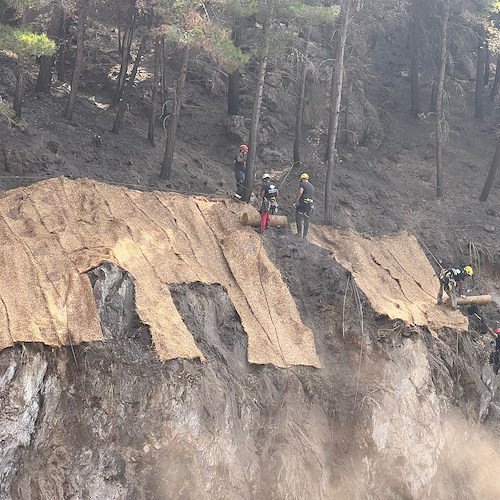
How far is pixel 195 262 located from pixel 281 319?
2.51 metres

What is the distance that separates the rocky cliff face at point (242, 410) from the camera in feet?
30.7

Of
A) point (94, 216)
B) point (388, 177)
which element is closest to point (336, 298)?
point (94, 216)

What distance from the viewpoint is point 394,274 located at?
16.9 meters

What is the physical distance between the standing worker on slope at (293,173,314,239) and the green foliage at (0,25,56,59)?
25.1ft

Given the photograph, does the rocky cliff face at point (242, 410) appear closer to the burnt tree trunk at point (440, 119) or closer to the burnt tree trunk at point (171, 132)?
the burnt tree trunk at point (171, 132)

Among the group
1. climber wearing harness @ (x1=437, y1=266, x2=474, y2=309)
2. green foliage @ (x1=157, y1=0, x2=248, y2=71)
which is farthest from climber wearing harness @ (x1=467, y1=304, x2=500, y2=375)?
green foliage @ (x1=157, y1=0, x2=248, y2=71)

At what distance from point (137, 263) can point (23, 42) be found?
22.6 feet

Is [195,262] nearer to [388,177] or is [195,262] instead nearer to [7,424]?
[7,424]

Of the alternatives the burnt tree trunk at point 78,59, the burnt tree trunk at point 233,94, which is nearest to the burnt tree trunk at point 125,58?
the burnt tree trunk at point 78,59

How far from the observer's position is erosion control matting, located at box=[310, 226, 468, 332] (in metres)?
15.1

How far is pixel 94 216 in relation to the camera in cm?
1310

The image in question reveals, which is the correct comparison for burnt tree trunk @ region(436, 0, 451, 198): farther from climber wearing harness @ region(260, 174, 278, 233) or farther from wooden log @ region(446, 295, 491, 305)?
climber wearing harness @ region(260, 174, 278, 233)

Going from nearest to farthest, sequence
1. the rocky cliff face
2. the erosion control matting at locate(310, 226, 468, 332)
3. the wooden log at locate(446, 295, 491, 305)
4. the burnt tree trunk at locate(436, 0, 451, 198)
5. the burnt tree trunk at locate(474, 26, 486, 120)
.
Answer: the rocky cliff face
the erosion control matting at locate(310, 226, 468, 332)
the wooden log at locate(446, 295, 491, 305)
the burnt tree trunk at locate(436, 0, 451, 198)
the burnt tree trunk at locate(474, 26, 486, 120)

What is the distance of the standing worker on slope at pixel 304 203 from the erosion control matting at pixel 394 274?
0.79m
